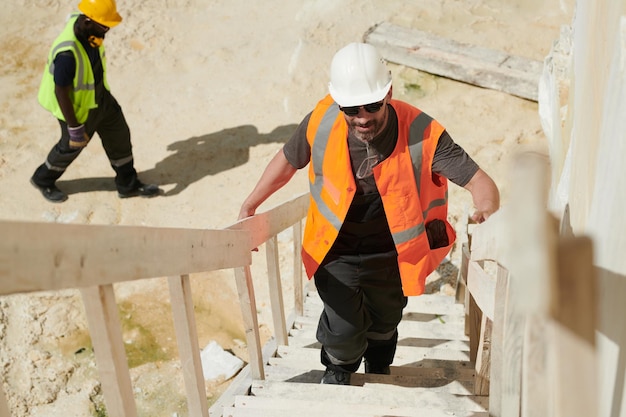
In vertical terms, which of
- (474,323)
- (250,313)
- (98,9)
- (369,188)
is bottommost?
(474,323)

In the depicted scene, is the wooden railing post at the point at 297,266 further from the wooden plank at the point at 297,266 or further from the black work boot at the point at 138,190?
the black work boot at the point at 138,190

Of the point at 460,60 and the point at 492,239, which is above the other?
the point at 460,60

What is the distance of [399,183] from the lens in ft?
11.1

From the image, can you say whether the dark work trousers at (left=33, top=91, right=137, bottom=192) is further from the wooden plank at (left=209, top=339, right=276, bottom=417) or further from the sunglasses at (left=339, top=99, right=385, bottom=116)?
the sunglasses at (left=339, top=99, right=385, bottom=116)

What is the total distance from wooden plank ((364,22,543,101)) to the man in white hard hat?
503cm

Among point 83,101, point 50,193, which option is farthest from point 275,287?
point 50,193

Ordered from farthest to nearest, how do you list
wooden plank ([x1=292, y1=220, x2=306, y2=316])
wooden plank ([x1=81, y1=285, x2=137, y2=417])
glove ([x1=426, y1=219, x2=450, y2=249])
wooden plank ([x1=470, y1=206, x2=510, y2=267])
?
wooden plank ([x1=292, y1=220, x2=306, y2=316])
glove ([x1=426, y1=219, x2=450, y2=249])
wooden plank ([x1=81, y1=285, x2=137, y2=417])
wooden plank ([x1=470, y1=206, x2=510, y2=267])

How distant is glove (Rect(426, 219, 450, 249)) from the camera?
3596 millimetres

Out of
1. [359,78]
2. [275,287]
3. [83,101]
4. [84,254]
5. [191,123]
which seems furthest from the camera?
[191,123]

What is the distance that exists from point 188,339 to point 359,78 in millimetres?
1427

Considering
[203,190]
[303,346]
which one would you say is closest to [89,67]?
[203,190]

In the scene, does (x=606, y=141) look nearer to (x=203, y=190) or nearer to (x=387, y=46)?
(x=203, y=190)

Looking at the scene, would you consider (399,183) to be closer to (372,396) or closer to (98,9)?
(372,396)

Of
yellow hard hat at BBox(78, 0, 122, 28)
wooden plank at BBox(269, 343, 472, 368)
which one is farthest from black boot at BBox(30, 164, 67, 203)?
wooden plank at BBox(269, 343, 472, 368)
